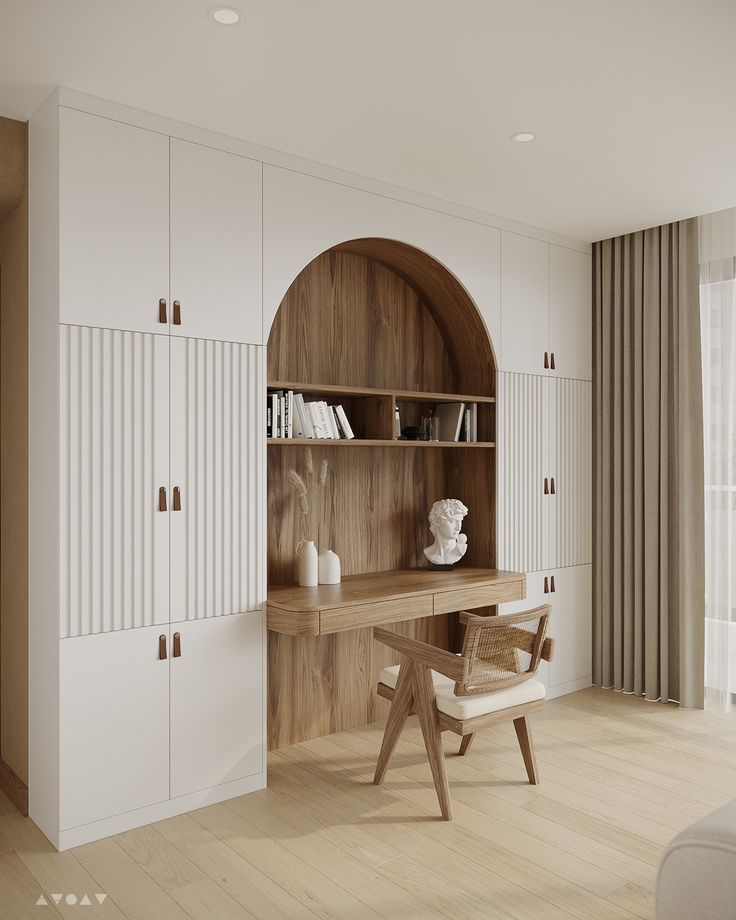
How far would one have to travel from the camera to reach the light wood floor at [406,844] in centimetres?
239

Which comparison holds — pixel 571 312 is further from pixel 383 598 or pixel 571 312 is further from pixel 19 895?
pixel 19 895

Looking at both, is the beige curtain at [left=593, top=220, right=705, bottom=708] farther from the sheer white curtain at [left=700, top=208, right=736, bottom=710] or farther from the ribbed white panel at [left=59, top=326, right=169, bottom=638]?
the ribbed white panel at [left=59, top=326, right=169, bottom=638]

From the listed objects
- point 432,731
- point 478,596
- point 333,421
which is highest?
point 333,421

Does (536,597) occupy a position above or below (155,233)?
below

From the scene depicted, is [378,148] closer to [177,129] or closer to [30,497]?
[177,129]

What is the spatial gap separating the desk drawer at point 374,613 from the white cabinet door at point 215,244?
1.16m

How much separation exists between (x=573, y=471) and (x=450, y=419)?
94 centimetres

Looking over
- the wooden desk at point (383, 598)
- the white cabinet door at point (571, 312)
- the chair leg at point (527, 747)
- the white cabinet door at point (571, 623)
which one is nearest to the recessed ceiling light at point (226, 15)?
the wooden desk at point (383, 598)

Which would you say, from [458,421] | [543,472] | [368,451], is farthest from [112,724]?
[543,472]

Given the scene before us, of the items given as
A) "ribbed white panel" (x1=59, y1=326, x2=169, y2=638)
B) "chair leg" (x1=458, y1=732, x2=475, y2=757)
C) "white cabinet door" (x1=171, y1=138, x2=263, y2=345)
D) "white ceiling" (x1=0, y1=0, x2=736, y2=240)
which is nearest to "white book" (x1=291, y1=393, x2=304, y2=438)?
"white cabinet door" (x1=171, y1=138, x2=263, y2=345)

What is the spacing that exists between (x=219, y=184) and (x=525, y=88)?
1229 mm

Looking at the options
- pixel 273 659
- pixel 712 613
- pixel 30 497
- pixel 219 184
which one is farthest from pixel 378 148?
pixel 712 613

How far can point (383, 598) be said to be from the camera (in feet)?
10.9

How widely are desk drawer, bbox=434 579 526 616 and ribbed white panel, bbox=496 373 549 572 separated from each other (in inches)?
10.9
